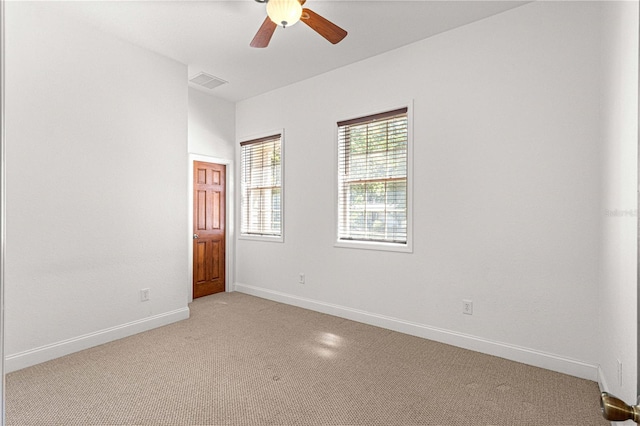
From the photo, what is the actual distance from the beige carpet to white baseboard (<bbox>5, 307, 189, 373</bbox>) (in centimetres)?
9

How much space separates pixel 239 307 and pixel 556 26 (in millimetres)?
4369

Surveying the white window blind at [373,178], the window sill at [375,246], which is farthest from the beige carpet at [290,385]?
the white window blind at [373,178]

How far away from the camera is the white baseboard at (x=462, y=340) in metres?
2.63

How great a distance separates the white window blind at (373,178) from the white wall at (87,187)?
1924 millimetres

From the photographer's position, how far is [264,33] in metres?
2.68

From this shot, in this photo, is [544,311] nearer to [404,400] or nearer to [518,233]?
[518,233]

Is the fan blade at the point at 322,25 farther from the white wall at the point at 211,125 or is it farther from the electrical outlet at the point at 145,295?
the electrical outlet at the point at 145,295

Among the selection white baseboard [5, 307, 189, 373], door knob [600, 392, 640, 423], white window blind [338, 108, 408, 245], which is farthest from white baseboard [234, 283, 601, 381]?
door knob [600, 392, 640, 423]

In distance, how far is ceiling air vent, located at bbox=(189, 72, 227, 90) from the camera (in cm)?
432

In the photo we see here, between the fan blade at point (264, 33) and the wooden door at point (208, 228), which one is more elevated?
the fan blade at point (264, 33)

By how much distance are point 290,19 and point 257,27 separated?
1.06m

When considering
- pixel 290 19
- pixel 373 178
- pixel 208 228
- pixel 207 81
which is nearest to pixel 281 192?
pixel 208 228

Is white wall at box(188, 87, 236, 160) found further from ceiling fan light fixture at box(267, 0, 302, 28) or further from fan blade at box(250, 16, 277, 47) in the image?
ceiling fan light fixture at box(267, 0, 302, 28)

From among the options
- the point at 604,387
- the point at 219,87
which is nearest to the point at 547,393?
the point at 604,387
